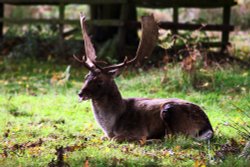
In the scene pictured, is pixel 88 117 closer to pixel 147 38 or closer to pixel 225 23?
pixel 147 38

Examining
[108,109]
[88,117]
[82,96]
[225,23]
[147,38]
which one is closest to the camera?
[82,96]

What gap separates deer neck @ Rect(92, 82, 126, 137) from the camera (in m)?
8.51

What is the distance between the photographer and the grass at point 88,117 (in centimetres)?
704

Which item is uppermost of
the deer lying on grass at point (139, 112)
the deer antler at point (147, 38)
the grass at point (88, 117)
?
the deer antler at point (147, 38)

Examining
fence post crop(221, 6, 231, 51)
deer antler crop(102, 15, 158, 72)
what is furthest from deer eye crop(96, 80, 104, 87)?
fence post crop(221, 6, 231, 51)

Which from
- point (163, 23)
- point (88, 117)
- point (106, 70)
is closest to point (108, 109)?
point (106, 70)

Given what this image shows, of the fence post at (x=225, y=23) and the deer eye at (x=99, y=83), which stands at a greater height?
the deer eye at (x=99, y=83)

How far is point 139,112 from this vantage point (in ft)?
28.1

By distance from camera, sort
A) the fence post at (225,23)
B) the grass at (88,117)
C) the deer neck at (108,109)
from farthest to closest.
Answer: the fence post at (225,23) → the deer neck at (108,109) → the grass at (88,117)

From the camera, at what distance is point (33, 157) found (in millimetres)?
7191

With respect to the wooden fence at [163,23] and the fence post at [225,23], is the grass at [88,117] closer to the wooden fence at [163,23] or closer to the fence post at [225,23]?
the wooden fence at [163,23]

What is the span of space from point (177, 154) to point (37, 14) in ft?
75.1

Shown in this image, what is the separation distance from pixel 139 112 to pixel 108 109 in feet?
1.41

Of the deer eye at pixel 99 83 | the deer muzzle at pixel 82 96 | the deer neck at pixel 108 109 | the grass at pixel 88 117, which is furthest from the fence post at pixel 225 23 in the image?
the deer muzzle at pixel 82 96
